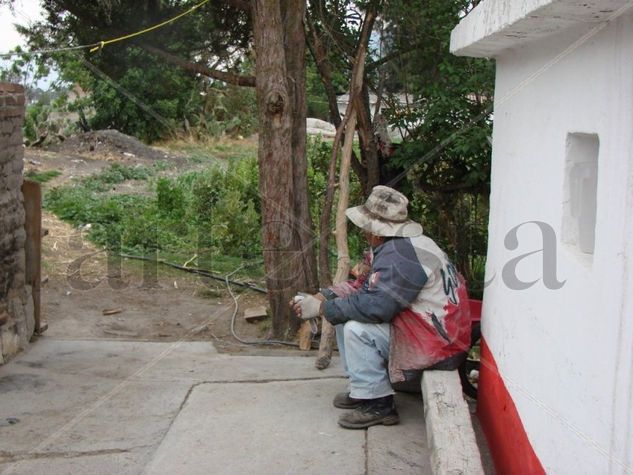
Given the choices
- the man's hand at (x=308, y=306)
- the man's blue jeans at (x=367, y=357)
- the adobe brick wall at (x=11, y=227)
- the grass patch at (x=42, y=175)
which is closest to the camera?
the man's blue jeans at (x=367, y=357)

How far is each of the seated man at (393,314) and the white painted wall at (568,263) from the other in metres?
0.26

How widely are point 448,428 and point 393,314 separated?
78cm

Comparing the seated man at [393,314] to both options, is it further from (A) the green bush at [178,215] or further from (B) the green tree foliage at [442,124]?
(A) the green bush at [178,215]

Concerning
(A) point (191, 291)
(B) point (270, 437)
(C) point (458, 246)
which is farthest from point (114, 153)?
(B) point (270, 437)

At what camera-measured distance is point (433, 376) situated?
4414mm

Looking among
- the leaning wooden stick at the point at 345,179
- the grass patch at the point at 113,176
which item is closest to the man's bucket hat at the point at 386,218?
the leaning wooden stick at the point at 345,179

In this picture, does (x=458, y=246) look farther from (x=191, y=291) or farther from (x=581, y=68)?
(x=581, y=68)

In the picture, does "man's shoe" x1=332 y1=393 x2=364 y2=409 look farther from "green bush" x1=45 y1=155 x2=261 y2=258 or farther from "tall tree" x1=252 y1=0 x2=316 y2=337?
"green bush" x1=45 y1=155 x2=261 y2=258

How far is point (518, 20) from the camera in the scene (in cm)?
308

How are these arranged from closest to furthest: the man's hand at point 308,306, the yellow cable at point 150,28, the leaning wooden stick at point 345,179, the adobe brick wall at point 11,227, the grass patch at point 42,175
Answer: the man's hand at point 308,306 → the adobe brick wall at point 11,227 → the leaning wooden stick at point 345,179 → the yellow cable at point 150,28 → the grass patch at point 42,175

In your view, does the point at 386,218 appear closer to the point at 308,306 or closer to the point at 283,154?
the point at 308,306

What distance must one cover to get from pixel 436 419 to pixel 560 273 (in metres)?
1.21

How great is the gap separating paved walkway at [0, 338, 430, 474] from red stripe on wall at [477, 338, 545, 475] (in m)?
0.38

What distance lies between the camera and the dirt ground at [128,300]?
7777 mm
